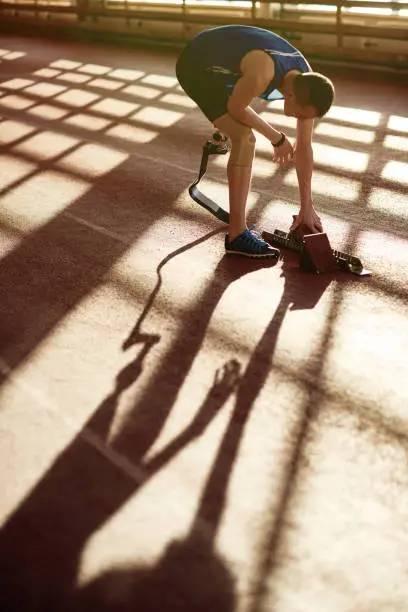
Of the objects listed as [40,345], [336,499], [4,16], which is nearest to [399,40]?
[40,345]

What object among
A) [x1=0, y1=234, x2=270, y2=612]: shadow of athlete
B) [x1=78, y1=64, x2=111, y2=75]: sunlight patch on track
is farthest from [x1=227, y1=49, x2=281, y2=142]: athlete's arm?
[x1=78, y1=64, x2=111, y2=75]: sunlight patch on track

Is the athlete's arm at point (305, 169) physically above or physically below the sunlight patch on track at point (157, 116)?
above

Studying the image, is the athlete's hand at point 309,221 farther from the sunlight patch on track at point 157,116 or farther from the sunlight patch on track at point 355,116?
the sunlight patch on track at point 157,116

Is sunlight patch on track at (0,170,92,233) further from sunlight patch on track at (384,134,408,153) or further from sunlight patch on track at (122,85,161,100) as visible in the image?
sunlight patch on track at (122,85,161,100)

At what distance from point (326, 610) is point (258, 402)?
88 centimetres

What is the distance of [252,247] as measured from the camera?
140 inches

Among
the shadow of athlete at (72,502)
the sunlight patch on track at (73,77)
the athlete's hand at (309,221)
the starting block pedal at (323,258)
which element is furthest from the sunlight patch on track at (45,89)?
the shadow of athlete at (72,502)

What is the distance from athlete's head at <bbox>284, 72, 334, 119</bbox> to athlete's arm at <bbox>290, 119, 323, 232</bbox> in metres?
0.17

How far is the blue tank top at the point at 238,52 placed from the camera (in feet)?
10.4

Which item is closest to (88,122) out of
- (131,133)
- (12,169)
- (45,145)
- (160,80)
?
(131,133)

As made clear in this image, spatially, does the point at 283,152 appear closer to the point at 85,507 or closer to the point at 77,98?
the point at 85,507

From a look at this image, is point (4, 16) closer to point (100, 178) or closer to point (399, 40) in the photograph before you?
point (399, 40)

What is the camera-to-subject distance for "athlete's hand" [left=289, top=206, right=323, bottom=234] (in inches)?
144

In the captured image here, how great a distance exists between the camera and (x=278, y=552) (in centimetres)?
183
